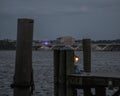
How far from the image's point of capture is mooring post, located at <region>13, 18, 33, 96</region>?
11703mm

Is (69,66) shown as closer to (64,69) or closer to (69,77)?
(64,69)

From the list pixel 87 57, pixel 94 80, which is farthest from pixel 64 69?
pixel 87 57

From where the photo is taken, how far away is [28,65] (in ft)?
38.8

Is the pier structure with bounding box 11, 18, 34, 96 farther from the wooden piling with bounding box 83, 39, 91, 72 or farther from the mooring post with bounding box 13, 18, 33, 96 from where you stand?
the wooden piling with bounding box 83, 39, 91, 72

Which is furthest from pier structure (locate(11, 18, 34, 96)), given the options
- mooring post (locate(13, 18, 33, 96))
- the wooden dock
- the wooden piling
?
the wooden piling

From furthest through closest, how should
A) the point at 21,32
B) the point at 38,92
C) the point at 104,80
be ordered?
the point at 38,92, the point at 104,80, the point at 21,32

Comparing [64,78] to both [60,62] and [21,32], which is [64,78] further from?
[21,32]

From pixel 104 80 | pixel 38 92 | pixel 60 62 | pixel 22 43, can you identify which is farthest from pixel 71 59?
pixel 38 92

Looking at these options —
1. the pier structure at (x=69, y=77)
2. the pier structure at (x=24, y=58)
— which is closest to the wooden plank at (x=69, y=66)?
the pier structure at (x=69, y=77)

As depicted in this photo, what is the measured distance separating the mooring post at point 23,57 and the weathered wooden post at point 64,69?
5.31 ft

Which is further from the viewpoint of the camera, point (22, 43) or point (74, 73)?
point (74, 73)

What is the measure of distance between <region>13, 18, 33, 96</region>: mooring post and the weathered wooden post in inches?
63.7

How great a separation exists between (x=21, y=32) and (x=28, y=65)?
927 millimetres

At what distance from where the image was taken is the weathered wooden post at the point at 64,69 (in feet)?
43.2
